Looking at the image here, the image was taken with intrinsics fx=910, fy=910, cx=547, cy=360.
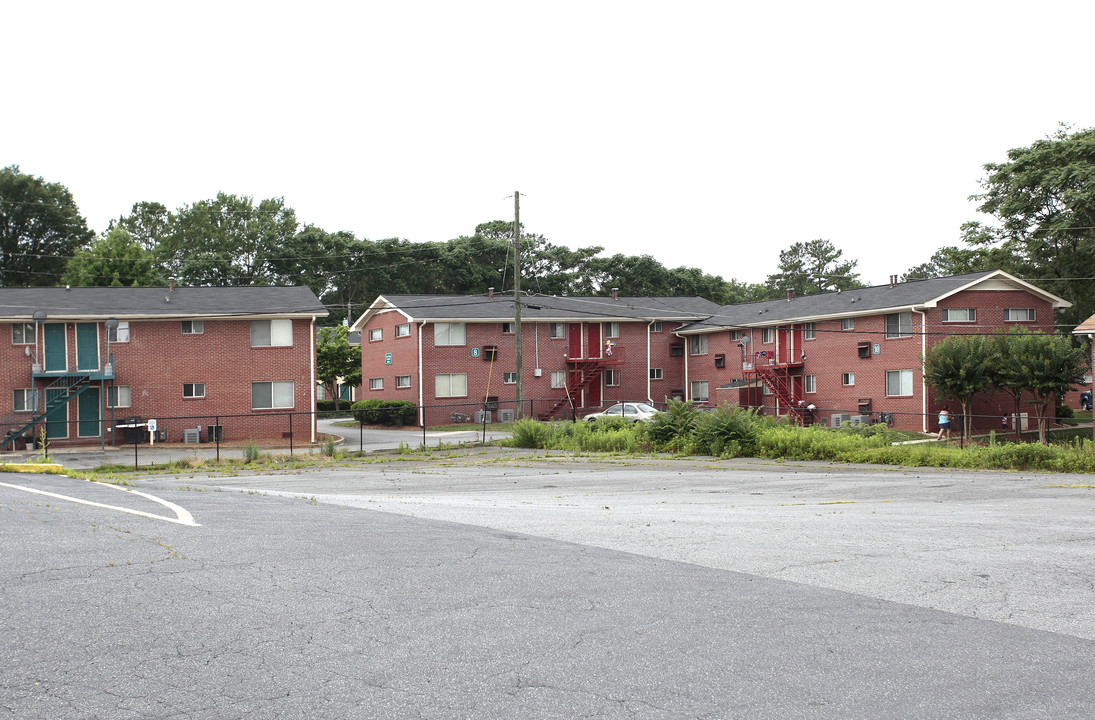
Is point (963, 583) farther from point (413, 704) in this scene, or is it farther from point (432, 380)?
point (432, 380)

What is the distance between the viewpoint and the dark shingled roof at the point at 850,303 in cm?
4256

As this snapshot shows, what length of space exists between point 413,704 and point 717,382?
49.4 meters

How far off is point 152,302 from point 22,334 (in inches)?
204

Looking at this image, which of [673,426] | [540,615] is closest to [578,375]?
[673,426]

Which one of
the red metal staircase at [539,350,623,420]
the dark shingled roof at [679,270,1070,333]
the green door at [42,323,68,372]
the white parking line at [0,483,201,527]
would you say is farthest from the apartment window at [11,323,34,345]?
the dark shingled roof at [679,270,1070,333]

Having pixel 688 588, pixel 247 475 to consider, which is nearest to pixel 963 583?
pixel 688 588

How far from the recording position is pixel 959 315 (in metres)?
42.4

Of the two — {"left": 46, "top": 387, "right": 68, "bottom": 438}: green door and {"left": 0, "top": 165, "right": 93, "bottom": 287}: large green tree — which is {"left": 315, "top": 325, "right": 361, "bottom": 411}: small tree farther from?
{"left": 0, "top": 165, "right": 93, "bottom": 287}: large green tree

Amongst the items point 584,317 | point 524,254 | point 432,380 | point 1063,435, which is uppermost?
point 524,254

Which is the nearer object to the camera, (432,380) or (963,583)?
(963,583)

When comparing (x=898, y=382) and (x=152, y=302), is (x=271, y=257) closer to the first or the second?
(x=152, y=302)

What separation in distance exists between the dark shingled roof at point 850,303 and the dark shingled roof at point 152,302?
2403cm

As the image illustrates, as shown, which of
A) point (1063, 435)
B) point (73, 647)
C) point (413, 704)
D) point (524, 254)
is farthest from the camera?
point (524, 254)

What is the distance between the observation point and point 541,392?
52062 millimetres
